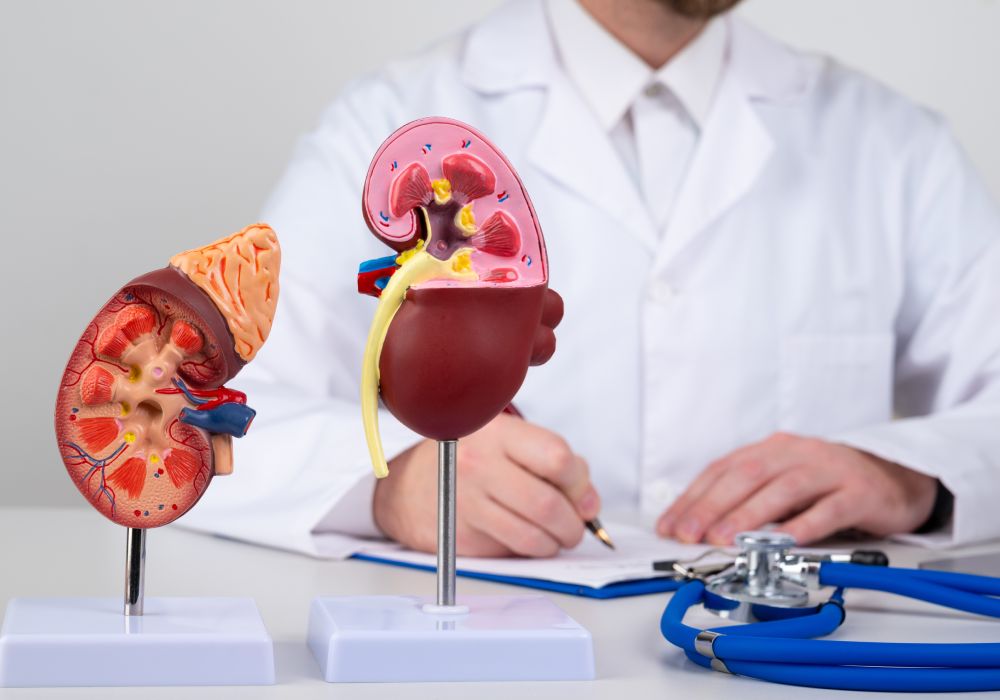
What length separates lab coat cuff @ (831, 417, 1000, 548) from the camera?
976mm

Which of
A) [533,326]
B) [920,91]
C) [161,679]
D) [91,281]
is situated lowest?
[161,679]

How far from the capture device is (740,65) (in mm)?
1327

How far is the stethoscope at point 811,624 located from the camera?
51 centimetres

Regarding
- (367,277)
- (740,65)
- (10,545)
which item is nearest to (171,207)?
(740,65)

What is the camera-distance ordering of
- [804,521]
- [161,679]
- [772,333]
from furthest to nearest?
[772,333]
[804,521]
[161,679]

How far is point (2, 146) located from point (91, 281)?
0.66 feet

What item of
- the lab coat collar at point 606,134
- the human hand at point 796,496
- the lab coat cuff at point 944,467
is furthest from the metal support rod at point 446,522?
the lab coat collar at point 606,134

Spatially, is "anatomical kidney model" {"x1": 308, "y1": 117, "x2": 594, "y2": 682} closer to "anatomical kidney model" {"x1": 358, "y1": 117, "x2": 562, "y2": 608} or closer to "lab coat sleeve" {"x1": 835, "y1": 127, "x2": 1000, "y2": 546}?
→ "anatomical kidney model" {"x1": 358, "y1": 117, "x2": 562, "y2": 608}

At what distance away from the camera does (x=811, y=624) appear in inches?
22.8

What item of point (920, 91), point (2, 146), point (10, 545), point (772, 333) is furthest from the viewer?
point (920, 91)

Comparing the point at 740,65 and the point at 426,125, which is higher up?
the point at 740,65

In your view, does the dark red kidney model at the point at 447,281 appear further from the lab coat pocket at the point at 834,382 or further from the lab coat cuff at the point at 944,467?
the lab coat pocket at the point at 834,382

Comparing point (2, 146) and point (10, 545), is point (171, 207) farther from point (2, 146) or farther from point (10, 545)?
point (10, 545)

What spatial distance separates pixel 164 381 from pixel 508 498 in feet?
1.12
